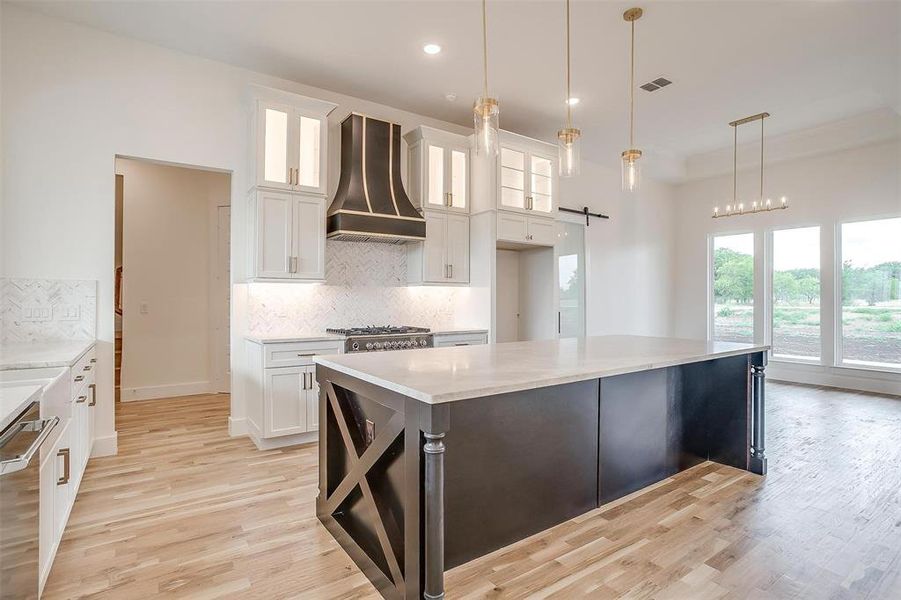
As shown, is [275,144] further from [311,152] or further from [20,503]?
[20,503]

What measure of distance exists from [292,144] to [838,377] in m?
7.29

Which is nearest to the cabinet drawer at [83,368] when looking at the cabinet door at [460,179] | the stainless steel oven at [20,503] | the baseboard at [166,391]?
the stainless steel oven at [20,503]

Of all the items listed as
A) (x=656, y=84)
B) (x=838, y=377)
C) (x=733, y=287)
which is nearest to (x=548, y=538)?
(x=656, y=84)

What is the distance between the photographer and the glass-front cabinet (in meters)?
4.96

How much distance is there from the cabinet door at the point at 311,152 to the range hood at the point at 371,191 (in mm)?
260

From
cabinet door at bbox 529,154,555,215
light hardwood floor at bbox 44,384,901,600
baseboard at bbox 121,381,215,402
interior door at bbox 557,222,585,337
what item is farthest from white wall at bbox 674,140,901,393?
baseboard at bbox 121,381,215,402

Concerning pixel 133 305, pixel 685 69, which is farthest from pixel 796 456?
pixel 133 305

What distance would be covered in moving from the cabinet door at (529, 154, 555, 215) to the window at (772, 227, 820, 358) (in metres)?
3.96

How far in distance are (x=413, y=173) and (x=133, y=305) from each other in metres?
3.78

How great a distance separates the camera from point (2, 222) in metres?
3.26

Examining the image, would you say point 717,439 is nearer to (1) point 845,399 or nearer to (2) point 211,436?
(1) point 845,399

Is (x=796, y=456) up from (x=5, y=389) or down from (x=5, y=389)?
down

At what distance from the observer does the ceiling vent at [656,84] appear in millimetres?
4426

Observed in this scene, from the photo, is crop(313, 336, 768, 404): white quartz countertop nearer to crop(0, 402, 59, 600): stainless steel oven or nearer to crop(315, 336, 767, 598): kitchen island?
crop(315, 336, 767, 598): kitchen island
